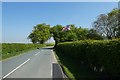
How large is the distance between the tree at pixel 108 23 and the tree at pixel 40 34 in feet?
207

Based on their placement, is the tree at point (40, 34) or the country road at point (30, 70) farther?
the tree at point (40, 34)

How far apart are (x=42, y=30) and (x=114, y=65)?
136m

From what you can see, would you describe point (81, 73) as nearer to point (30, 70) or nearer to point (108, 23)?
point (30, 70)

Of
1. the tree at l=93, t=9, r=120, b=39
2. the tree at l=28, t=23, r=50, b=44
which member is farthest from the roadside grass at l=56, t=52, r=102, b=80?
the tree at l=28, t=23, r=50, b=44

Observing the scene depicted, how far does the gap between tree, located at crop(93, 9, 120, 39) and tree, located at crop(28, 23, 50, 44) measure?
6306 cm

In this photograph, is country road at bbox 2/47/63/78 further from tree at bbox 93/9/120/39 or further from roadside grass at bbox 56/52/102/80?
tree at bbox 93/9/120/39

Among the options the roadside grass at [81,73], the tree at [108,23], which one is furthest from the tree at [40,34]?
the roadside grass at [81,73]

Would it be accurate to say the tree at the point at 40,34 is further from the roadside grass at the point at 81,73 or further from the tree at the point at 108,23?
the roadside grass at the point at 81,73

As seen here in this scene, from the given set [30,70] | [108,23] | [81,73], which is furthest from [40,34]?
[81,73]

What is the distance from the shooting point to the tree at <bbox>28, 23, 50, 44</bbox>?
5556 inches

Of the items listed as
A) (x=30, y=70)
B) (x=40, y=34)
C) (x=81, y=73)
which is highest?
(x=40, y=34)

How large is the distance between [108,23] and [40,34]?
68824 millimetres

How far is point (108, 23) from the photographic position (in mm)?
77688

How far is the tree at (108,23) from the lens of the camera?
74.6 metres
